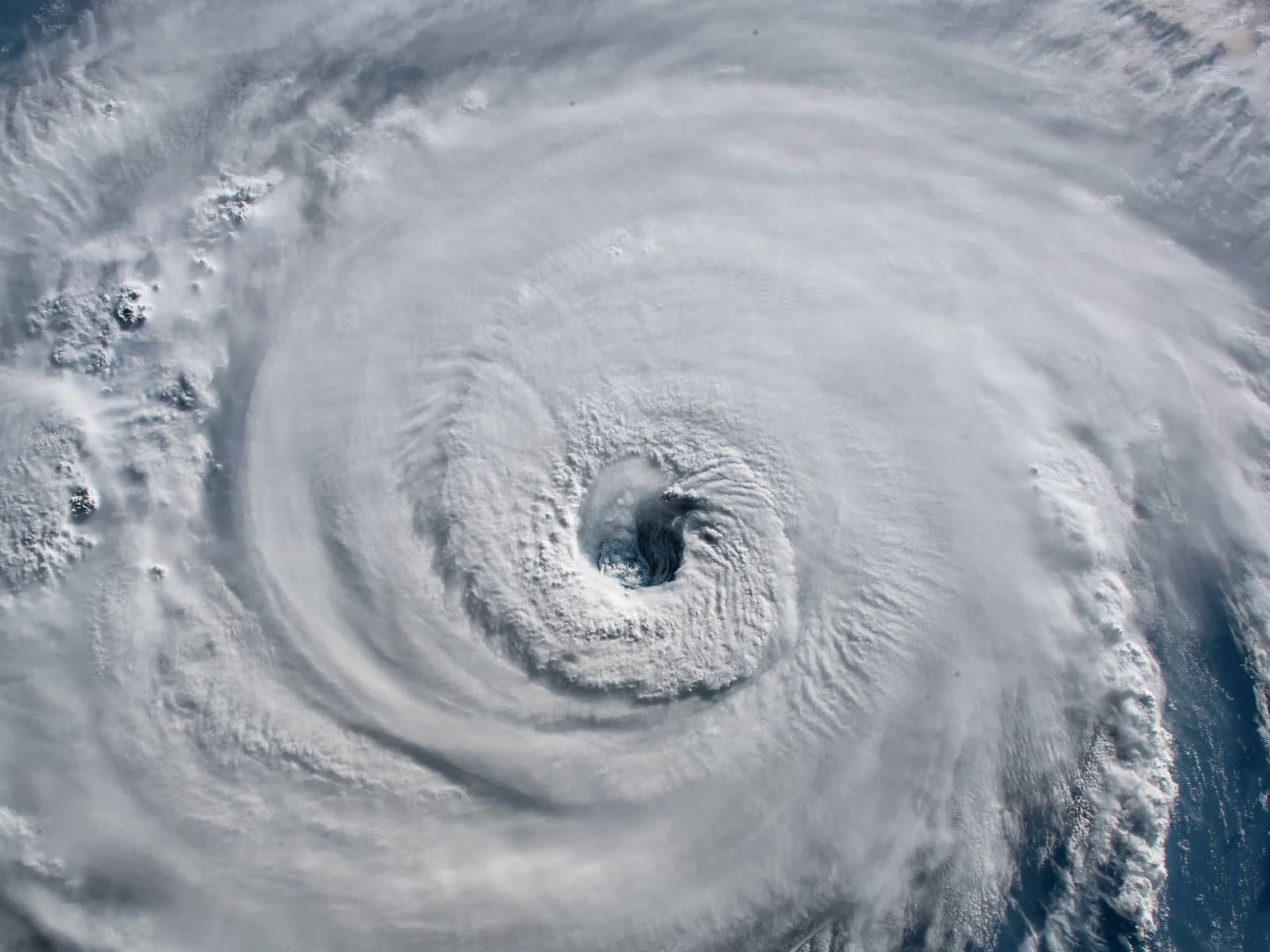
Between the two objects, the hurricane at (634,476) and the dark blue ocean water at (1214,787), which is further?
the dark blue ocean water at (1214,787)

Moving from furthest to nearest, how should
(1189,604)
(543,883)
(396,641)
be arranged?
(1189,604), (396,641), (543,883)

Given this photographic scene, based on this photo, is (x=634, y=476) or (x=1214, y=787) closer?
(x=1214, y=787)

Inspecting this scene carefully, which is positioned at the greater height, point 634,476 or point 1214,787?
point 634,476

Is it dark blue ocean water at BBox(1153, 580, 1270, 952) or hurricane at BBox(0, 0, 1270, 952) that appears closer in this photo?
hurricane at BBox(0, 0, 1270, 952)

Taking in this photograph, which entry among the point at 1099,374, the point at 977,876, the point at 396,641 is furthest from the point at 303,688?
the point at 1099,374

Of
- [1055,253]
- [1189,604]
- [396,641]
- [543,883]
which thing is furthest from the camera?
[1055,253]

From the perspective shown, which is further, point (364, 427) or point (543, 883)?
point (364, 427)

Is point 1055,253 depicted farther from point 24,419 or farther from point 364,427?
point 24,419

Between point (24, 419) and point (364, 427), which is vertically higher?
point (364, 427)
